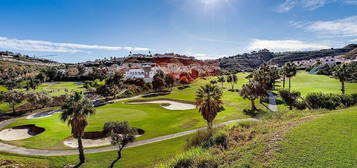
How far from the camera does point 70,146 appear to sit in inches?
1316

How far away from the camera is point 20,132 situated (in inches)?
1619

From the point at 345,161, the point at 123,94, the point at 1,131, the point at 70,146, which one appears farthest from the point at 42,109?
the point at 345,161

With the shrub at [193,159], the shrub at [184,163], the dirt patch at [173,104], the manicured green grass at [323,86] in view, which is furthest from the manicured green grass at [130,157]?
the manicured green grass at [323,86]

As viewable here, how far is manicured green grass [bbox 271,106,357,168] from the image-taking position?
11.4 m

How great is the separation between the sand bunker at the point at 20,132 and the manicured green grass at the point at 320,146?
1722 inches

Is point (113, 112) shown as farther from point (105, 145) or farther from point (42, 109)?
point (42, 109)

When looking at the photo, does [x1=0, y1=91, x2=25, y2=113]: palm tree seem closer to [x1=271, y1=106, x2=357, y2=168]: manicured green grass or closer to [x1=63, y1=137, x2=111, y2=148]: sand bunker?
[x1=63, y1=137, x2=111, y2=148]: sand bunker

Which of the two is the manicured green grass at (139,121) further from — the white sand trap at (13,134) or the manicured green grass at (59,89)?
the manicured green grass at (59,89)

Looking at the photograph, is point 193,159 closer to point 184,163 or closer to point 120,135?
point 184,163

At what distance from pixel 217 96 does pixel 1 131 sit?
142 feet

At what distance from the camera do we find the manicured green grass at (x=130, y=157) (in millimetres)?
26602

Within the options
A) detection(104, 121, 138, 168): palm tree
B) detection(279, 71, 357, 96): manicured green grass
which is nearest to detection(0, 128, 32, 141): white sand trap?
detection(104, 121, 138, 168): palm tree

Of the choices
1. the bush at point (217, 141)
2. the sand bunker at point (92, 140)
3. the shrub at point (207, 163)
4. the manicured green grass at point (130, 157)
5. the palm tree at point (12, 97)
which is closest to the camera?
the shrub at point (207, 163)

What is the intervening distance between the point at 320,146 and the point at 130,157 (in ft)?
75.1
